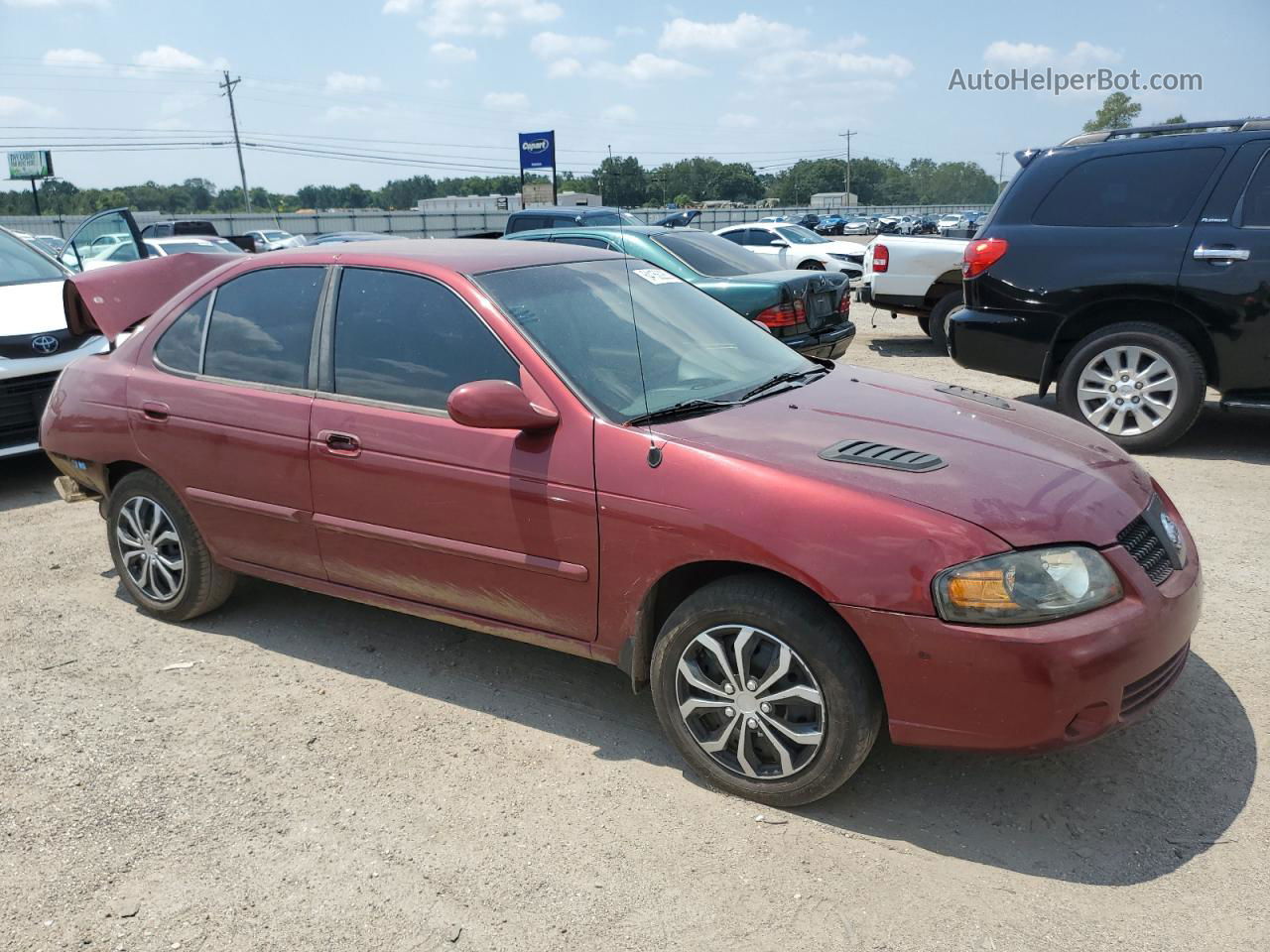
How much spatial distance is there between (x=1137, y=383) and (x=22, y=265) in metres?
8.46

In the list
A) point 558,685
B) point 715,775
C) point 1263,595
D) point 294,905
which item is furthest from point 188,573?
point 1263,595

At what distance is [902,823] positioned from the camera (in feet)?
9.82

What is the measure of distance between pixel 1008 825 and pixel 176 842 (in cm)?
245

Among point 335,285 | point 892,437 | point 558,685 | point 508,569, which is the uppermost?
point 335,285

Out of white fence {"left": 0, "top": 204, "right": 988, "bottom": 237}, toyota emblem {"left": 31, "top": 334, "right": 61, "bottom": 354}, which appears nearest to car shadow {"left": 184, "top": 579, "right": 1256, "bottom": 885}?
toyota emblem {"left": 31, "top": 334, "right": 61, "bottom": 354}

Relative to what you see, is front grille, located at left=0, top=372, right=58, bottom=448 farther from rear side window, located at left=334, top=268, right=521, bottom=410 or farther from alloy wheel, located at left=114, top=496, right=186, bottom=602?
rear side window, located at left=334, top=268, right=521, bottom=410

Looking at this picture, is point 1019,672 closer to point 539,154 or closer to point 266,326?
point 266,326

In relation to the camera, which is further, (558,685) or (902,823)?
(558,685)

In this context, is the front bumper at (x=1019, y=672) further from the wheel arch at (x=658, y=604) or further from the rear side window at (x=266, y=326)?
the rear side window at (x=266, y=326)

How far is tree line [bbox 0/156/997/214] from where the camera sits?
396cm

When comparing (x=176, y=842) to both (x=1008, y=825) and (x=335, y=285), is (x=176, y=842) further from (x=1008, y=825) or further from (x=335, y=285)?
(x=1008, y=825)

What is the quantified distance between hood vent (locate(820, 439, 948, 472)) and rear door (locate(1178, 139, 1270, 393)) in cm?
454

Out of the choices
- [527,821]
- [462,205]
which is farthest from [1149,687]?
[462,205]

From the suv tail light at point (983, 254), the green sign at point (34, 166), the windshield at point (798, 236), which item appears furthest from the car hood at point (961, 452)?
the green sign at point (34, 166)
